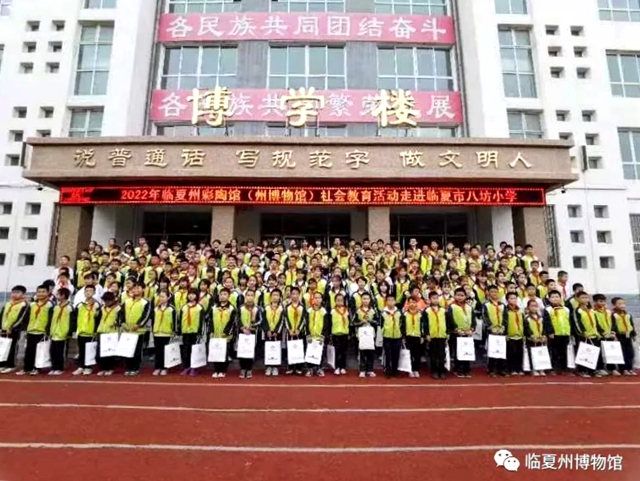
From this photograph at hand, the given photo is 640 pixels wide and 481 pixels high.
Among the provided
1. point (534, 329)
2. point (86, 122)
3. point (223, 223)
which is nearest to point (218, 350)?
point (534, 329)

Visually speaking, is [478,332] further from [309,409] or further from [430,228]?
[430,228]

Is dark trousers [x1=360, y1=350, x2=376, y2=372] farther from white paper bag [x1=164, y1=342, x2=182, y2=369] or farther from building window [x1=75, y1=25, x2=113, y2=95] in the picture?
building window [x1=75, y1=25, x2=113, y2=95]

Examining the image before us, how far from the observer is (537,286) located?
7.88 m

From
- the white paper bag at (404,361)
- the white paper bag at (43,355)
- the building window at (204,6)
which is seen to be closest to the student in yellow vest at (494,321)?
the white paper bag at (404,361)

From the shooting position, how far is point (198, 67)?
15.7 meters

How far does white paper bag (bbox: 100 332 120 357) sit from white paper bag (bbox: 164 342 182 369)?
2.37ft

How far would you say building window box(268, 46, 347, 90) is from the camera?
15320 millimetres

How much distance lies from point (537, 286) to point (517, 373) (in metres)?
1.95

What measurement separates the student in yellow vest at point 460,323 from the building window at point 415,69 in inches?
413

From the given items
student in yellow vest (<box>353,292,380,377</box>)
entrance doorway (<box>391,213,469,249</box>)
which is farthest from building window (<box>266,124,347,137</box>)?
student in yellow vest (<box>353,292,380,377</box>)

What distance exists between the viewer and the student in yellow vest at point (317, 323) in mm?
6656

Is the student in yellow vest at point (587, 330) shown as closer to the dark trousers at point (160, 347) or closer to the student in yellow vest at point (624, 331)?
the student in yellow vest at point (624, 331)

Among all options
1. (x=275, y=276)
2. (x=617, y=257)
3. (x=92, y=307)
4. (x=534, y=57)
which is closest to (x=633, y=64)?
(x=534, y=57)

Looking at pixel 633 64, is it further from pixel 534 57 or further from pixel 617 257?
pixel 617 257
